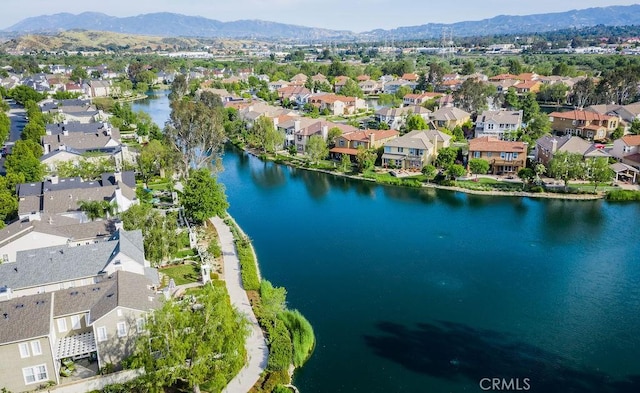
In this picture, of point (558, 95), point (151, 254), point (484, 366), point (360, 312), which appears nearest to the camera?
point (484, 366)

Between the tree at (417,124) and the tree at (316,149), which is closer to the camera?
the tree at (316,149)

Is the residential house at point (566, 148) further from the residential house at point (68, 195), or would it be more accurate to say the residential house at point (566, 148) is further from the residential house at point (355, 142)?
the residential house at point (68, 195)

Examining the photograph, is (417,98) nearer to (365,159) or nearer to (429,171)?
(365,159)

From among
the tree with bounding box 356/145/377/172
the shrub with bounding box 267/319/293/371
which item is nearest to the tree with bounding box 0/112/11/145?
the tree with bounding box 356/145/377/172

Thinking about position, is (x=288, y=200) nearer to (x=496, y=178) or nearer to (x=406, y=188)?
(x=406, y=188)

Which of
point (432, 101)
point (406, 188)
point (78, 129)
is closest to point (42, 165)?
point (78, 129)

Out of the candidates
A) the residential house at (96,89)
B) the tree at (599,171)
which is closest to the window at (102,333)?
the tree at (599,171)

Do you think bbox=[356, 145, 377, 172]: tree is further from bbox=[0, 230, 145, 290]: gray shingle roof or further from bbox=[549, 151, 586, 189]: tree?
bbox=[0, 230, 145, 290]: gray shingle roof
